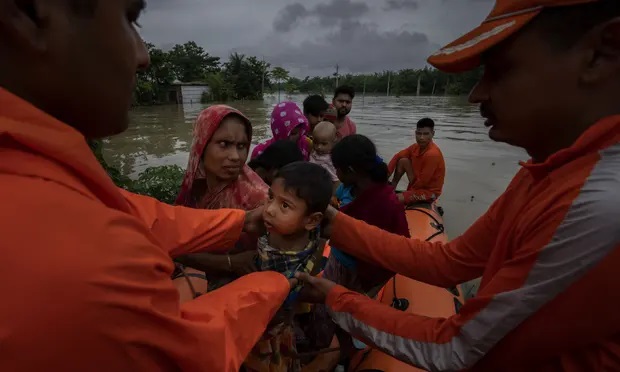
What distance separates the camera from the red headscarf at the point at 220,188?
2203 millimetres

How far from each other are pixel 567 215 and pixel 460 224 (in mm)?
6634

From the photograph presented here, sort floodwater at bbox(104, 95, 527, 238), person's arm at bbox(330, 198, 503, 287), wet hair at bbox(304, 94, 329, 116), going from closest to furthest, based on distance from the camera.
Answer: person's arm at bbox(330, 198, 503, 287)
wet hair at bbox(304, 94, 329, 116)
floodwater at bbox(104, 95, 527, 238)

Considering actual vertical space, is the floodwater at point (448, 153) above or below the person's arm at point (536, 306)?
below

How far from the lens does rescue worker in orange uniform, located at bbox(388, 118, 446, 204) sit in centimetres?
560

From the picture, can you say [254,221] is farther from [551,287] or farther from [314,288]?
[551,287]

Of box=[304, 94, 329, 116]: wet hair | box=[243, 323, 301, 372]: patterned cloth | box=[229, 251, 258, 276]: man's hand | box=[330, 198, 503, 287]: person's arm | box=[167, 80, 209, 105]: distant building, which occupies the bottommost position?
box=[167, 80, 209, 105]: distant building

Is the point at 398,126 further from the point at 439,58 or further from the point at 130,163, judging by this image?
the point at 439,58

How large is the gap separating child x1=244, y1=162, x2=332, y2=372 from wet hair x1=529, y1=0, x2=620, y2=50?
3.30ft

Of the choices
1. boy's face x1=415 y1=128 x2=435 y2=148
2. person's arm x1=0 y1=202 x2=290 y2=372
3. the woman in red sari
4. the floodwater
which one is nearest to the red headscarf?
the woman in red sari

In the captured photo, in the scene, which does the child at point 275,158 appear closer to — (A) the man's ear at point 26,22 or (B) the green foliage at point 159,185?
(B) the green foliage at point 159,185

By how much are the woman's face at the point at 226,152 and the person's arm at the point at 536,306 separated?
137 cm

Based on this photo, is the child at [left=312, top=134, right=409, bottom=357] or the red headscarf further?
the child at [left=312, top=134, right=409, bottom=357]

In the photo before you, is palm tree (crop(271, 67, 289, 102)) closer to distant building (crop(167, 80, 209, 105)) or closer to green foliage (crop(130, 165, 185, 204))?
distant building (crop(167, 80, 209, 105))

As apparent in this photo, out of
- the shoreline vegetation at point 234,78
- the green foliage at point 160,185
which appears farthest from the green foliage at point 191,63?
the green foliage at point 160,185
